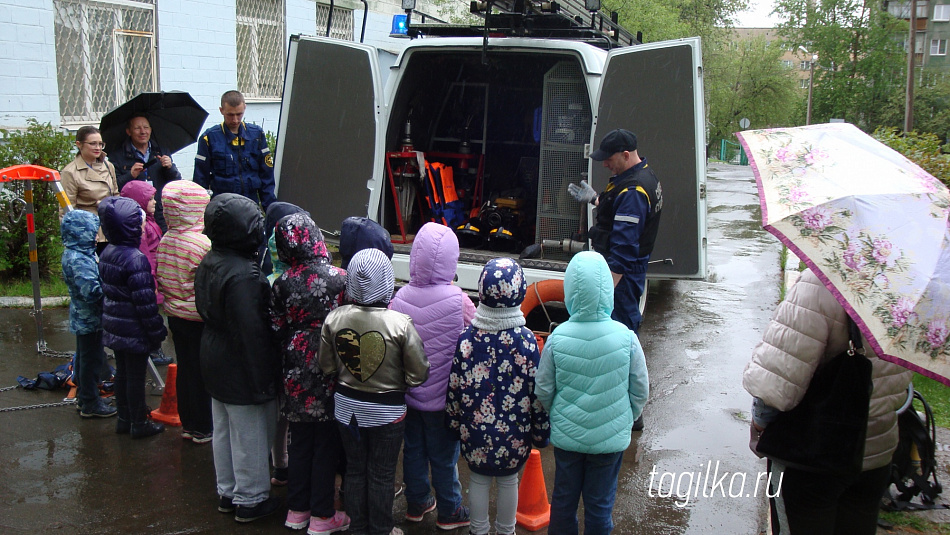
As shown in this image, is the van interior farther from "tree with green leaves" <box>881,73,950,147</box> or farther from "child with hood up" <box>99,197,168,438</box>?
"tree with green leaves" <box>881,73,950,147</box>

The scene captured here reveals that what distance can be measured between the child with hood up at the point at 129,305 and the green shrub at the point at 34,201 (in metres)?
3.33

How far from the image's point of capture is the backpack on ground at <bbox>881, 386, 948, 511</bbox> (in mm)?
3602

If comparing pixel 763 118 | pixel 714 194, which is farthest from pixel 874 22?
pixel 714 194

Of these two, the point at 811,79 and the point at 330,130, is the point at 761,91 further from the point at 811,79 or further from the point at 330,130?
the point at 330,130

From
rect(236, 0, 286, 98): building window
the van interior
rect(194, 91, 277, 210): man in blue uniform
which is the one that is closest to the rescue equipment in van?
the van interior

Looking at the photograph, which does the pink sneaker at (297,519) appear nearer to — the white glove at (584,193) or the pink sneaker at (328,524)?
the pink sneaker at (328,524)

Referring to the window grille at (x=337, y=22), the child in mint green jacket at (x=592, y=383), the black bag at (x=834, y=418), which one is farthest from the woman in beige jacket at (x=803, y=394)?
the window grille at (x=337, y=22)

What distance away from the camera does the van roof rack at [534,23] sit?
6070 mm

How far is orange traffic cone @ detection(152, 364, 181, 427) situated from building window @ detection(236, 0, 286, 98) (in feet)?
24.4

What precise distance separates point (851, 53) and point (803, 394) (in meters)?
57.5

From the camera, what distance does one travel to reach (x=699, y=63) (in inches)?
206

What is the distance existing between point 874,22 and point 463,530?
56489mm

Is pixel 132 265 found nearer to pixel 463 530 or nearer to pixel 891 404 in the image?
pixel 463 530

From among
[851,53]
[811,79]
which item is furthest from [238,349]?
[851,53]
